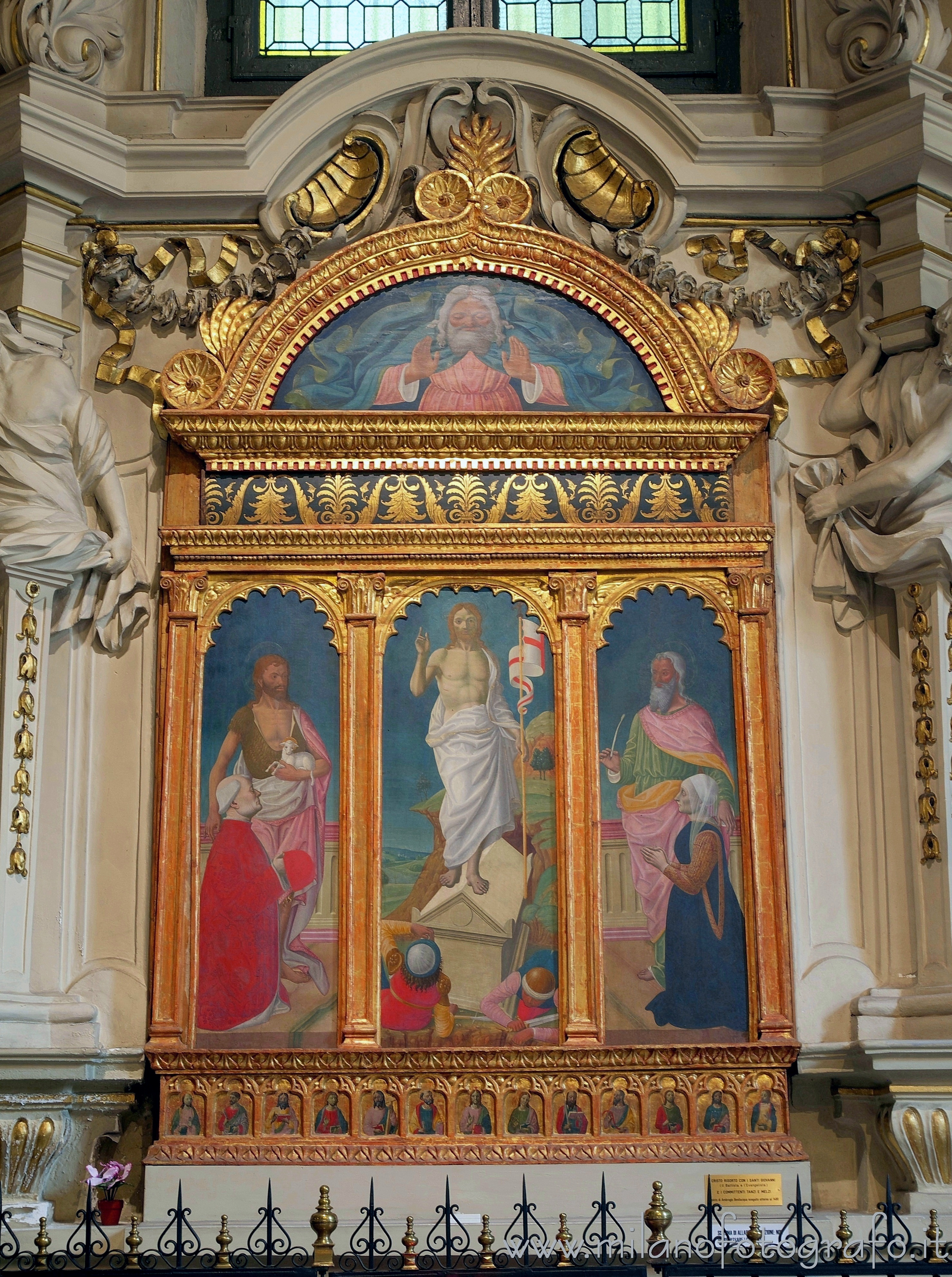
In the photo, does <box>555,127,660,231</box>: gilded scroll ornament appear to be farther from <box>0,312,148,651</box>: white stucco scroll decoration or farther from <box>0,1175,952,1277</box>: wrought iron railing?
<box>0,1175,952,1277</box>: wrought iron railing

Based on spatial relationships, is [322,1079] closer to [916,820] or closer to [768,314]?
[916,820]

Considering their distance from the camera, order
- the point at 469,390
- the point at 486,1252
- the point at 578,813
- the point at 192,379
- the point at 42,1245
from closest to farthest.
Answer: the point at 486,1252
the point at 42,1245
the point at 578,813
the point at 192,379
the point at 469,390

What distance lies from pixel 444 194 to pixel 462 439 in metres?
1.23

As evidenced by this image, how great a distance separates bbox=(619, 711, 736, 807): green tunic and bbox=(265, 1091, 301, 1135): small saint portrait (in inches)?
76.3

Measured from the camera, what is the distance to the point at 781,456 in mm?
7809

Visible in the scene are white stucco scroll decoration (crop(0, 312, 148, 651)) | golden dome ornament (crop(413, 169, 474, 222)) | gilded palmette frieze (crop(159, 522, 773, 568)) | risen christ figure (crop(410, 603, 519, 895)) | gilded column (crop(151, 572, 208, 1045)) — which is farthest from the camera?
golden dome ornament (crop(413, 169, 474, 222))

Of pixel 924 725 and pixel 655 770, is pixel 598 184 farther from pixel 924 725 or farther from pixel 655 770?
pixel 924 725

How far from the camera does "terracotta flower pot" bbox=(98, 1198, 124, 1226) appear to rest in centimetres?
666

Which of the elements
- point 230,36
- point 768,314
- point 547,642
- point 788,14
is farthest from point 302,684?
point 788,14

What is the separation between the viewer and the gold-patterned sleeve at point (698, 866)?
23.8 feet

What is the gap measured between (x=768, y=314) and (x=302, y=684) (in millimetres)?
2771

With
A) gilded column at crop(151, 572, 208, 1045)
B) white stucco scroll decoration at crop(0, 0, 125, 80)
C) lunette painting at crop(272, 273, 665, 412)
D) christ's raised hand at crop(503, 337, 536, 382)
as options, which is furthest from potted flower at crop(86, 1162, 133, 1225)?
white stucco scroll decoration at crop(0, 0, 125, 80)

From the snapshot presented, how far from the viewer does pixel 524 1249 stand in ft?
17.9

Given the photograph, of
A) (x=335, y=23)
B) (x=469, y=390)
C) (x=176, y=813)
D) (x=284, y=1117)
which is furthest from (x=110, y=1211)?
(x=335, y=23)
